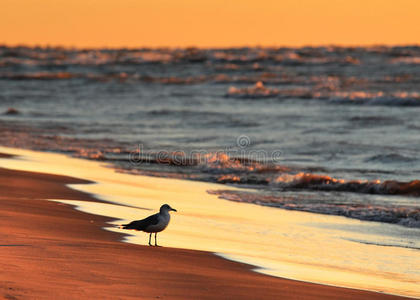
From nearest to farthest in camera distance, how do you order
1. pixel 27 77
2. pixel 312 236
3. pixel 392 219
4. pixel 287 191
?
pixel 312 236
pixel 392 219
pixel 287 191
pixel 27 77

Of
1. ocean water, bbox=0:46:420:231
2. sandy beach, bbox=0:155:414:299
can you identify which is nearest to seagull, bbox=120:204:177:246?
sandy beach, bbox=0:155:414:299

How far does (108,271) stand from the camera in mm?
6258

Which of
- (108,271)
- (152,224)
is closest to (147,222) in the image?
(152,224)

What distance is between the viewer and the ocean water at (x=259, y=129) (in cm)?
1343

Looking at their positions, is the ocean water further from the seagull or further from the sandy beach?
the sandy beach

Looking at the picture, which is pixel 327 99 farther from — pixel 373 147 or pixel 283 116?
pixel 373 147

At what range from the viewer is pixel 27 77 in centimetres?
5603

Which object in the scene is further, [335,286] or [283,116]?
[283,116]

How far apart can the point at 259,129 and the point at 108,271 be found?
18.4m

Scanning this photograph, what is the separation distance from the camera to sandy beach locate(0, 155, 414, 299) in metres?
5.62

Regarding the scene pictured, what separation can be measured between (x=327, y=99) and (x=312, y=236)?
2462 cm

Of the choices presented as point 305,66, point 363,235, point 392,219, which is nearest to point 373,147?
point 392,219

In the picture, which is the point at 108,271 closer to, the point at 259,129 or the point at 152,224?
the point at 152,224

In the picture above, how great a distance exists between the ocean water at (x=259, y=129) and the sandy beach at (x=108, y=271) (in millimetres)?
3077
